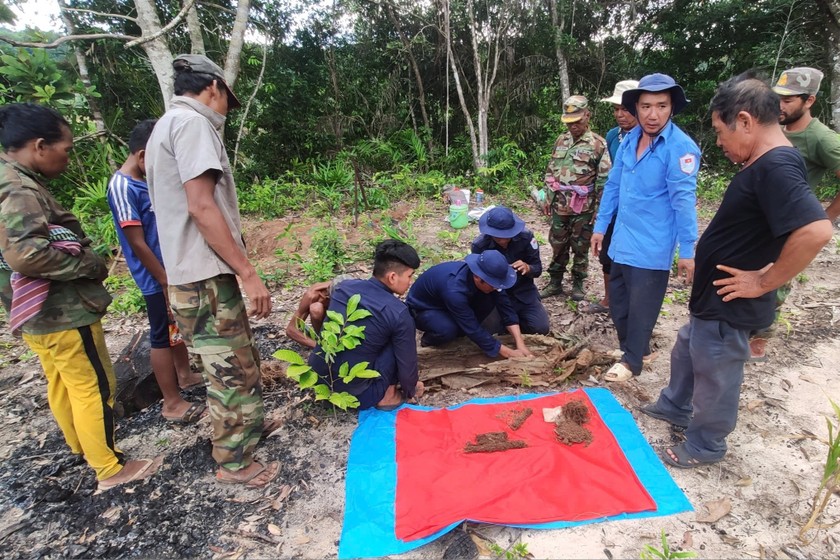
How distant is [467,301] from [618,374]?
49.6 inches

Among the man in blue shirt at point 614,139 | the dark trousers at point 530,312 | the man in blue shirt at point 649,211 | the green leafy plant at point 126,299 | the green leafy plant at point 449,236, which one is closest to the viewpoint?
the man in blue shirt at point 649,211

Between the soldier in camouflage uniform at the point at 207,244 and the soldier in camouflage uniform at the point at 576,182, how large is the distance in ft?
10.4

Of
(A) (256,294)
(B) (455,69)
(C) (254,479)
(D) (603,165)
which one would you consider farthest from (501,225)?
(B) (455,69)

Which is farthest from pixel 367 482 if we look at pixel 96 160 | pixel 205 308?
pixel 96 160

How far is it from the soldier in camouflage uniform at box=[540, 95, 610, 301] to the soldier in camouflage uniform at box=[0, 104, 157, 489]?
3.80 m

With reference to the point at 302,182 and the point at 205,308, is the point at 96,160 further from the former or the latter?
the point at 205,308

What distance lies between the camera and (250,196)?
8.38m

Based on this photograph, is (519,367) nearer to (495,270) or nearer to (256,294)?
(495,270)

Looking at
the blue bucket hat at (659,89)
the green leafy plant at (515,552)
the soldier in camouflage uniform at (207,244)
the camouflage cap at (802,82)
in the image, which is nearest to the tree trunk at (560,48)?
the camouflage cap at (802,82)

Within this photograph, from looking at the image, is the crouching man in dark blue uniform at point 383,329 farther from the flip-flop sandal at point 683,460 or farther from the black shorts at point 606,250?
the black shorts at point 606,250

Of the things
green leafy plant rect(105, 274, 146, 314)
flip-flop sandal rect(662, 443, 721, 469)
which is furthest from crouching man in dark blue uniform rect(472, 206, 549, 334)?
green leafy plant rect(105, 274, 146, 314)

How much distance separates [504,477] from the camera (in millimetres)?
2494

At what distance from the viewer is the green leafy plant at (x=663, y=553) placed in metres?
1.89

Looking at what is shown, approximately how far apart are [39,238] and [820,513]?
3994 millimetres
